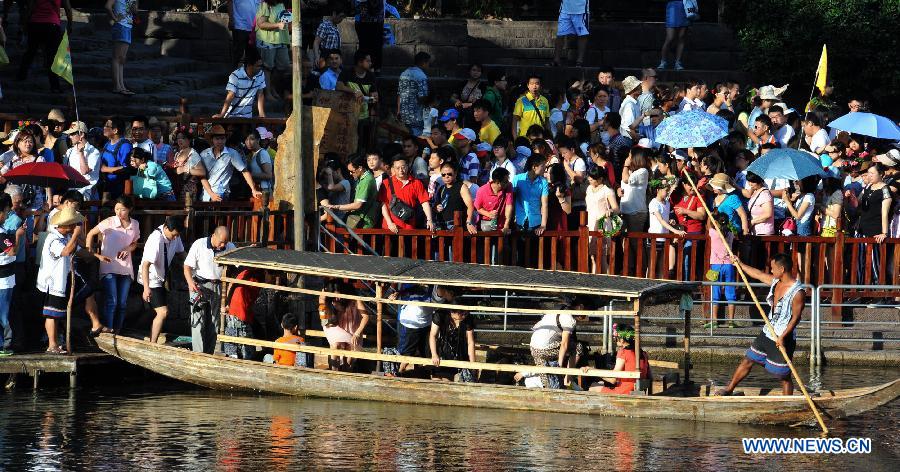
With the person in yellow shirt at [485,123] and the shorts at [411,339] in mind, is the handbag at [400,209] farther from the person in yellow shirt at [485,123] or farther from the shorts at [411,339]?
the person in yellow shirt at [485,123]

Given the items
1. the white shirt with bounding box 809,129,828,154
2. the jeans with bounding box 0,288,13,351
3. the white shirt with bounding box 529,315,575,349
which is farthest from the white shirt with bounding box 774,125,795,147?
the jeans with bounding box 0,288,13,351

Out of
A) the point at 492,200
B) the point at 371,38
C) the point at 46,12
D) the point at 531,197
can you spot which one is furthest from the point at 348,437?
the point at 371,38

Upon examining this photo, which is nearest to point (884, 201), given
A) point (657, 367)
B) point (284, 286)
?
point (657, 367)

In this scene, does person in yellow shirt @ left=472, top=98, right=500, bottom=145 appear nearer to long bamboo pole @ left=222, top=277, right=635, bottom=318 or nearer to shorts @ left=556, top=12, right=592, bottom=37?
shorts @ left=556, top=12, right=592, bottom=37

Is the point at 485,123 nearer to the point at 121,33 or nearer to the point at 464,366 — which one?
the point at 121,33

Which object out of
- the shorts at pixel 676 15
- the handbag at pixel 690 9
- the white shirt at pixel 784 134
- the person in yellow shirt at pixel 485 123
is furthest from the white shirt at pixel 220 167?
the handbag at pixel 690 9

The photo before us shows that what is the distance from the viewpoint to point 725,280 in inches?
803

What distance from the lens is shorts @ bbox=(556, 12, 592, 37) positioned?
27.6 meters

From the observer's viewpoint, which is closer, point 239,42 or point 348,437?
point 348,437

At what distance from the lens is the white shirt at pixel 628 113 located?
23828 mm

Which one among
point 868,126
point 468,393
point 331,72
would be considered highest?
point 331,72

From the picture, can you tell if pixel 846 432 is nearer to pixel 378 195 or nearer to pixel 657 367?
pixel 657 367

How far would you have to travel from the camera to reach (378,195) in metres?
20.9

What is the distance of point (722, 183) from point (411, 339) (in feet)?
15.9
